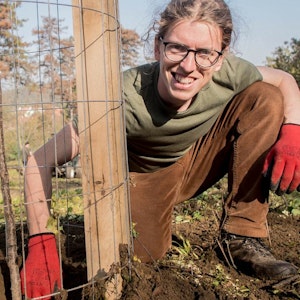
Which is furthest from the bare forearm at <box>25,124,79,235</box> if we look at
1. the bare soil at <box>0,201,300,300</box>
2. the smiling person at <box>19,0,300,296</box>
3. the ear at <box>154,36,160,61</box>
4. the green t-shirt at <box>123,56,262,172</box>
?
the ear at <box>154,36,160,61</box>

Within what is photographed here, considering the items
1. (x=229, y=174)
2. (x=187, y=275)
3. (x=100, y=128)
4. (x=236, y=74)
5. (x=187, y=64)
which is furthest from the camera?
(x=229, y=174)

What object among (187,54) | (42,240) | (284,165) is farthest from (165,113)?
(42,240)

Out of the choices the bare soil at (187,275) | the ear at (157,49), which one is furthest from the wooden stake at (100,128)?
the ear at (157,49)

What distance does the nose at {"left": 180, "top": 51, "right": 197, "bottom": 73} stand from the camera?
209cm

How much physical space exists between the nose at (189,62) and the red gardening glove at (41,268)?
3.18ft

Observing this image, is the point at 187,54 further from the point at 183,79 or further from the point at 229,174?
the point at 229,174

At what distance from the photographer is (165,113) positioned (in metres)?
2.36

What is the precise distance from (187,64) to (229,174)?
83cm

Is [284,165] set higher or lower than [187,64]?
lower

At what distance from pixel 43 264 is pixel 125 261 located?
0.33 meters

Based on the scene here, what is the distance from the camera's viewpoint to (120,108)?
1.84 meters

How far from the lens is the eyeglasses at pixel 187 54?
2109 millimetres

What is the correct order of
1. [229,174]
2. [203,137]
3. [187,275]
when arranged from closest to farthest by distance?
1. [187,275]
2. [229,174]
3. [203,137]

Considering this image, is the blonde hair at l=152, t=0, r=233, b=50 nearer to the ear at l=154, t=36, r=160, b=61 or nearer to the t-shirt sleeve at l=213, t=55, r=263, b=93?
the ear at l=154, t=36, r=160, b=61
